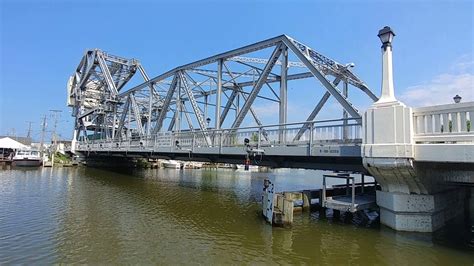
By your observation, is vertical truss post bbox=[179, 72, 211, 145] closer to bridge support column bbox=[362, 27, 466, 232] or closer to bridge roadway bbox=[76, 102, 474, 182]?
bridge roadway bbox=[76, 102, 474, 182]

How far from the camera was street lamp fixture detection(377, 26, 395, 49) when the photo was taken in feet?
42.2

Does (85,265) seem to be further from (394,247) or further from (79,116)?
(79,116)

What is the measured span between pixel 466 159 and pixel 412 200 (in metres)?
2.85

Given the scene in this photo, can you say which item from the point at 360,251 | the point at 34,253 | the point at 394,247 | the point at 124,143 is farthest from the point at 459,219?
the point at 124,143

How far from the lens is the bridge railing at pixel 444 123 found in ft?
35.4

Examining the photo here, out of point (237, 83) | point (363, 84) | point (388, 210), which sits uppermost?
point (237, 83)

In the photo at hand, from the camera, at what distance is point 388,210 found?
13.5 metres

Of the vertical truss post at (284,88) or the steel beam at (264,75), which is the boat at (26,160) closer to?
the steel beam at (264,75)

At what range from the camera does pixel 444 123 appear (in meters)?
11.5

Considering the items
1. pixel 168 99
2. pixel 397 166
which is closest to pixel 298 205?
pixel 397 166

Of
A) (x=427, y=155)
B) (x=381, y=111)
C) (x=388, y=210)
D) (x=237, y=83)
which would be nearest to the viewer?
(x=427, y=155)

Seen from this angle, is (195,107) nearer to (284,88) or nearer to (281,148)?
(284,88)

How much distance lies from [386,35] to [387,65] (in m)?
1.20

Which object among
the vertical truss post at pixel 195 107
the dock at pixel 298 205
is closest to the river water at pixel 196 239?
the dock at pixel 298 205
